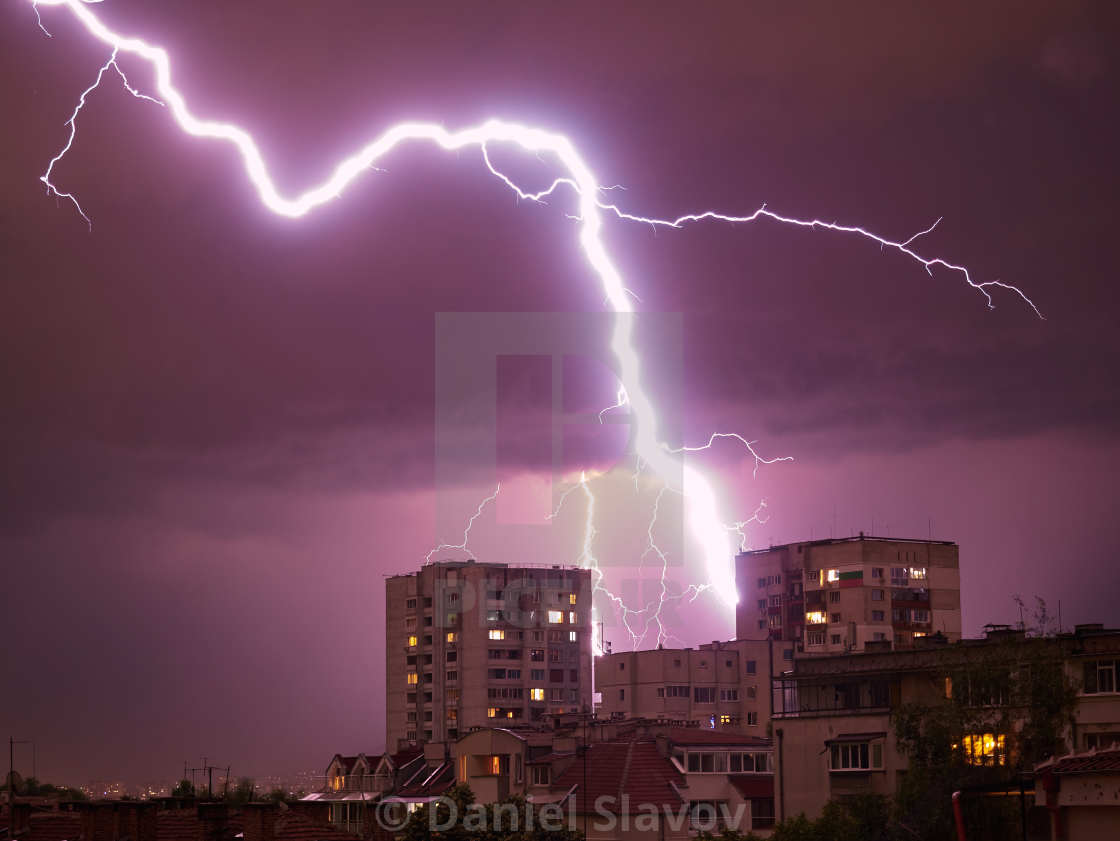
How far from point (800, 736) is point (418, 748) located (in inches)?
1597

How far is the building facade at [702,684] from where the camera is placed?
10725 centimetres

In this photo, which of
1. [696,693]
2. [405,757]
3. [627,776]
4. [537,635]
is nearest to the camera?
[627,776]

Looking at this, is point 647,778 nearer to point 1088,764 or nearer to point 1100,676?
point 1100,676

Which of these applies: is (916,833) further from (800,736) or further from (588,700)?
(588,700)

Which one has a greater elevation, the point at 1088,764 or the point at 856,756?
the point at 1088,764

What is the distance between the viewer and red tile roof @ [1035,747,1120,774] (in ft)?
63.0

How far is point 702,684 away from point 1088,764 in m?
89.5

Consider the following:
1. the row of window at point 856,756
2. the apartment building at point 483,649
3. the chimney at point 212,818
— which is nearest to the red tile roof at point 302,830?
the chimney at point 212,818

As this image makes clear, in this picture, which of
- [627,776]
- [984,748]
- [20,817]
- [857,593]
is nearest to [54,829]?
[20,817]

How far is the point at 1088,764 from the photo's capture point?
A: 19719 millimetres

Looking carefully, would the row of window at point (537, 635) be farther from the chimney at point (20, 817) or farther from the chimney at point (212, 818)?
the chimney at point (212, 818)

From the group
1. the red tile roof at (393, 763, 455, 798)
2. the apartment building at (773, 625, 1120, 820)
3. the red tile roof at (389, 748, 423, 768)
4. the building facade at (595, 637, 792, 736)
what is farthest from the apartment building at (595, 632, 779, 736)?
the apartment building at (773, 625, 1120, 820)

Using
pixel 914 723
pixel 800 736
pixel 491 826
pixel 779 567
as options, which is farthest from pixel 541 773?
pixel 779 567

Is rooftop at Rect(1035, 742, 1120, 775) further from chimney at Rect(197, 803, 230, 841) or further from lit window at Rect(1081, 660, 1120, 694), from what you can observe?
lit window at Rect(1081, 660, 1120, 694)
